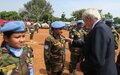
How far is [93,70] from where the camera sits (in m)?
4.39

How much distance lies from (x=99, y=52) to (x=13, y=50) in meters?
1.30

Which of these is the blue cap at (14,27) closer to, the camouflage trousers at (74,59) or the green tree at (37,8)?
the camouflage trousers at (74,59)

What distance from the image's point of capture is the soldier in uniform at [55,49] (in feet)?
21.0

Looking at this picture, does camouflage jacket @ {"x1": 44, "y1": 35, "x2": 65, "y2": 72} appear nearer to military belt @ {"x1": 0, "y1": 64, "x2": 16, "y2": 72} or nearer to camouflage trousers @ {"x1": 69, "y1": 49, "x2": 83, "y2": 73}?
camouflage trousers @ {"x1": 69, "y1": 49, "x2": 83, "y2": 73}

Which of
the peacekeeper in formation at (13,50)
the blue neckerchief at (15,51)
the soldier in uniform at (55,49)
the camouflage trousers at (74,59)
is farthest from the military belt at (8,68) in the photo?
the camouflage trousers at (74,59)

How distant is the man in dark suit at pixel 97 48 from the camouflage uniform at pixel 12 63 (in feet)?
3.45

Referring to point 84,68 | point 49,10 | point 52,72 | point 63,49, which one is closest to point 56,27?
point 63,49

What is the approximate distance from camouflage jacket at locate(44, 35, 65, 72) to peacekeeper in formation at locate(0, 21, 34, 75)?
2.89 metres

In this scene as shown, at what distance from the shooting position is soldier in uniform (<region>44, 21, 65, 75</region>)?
6410 millimetres

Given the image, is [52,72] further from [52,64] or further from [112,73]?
[112,73]

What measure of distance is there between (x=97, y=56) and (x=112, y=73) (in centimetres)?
50

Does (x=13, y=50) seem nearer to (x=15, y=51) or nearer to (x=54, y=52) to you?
(x=15, y=51)

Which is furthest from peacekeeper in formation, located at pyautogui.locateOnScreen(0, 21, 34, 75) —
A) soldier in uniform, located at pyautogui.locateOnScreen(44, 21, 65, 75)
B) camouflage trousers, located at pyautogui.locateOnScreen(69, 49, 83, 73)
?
camouflage trousers, located at pyautogui.locateOnScreen(69, 49, 83, 73)

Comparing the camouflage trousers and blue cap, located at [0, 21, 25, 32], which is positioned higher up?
blue cap, located at [0, 21, 25, 32]
